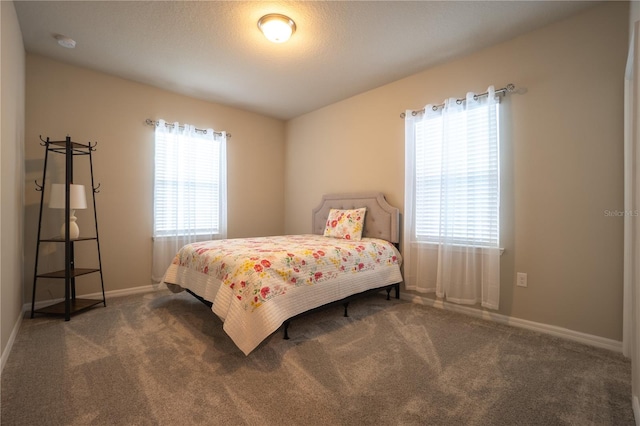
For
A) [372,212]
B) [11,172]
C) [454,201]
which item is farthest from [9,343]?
[454,201]

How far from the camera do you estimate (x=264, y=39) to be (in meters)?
2.61

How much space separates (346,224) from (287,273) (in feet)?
4.75

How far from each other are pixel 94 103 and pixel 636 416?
4.91 metres

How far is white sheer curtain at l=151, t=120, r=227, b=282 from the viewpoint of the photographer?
11.9 ft

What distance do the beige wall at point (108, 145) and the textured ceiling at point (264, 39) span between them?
219 mm

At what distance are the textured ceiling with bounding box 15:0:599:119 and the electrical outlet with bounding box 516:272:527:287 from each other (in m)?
2.10

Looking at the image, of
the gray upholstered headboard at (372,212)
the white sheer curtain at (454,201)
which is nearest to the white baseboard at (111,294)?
the gray upholstered headboard at (372,212)

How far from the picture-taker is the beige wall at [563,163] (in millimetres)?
2135

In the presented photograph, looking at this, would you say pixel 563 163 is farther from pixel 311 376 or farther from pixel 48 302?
pixel 48 302

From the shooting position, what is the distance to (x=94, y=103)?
3.22 meters

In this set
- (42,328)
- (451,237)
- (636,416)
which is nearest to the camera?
(636,416)

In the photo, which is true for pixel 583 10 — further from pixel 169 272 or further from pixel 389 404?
pixel 169 272

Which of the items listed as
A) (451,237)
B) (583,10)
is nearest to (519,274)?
(451,237)

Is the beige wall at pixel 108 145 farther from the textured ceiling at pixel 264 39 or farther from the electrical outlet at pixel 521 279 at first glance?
the electrical outlet at pixel 521 279
